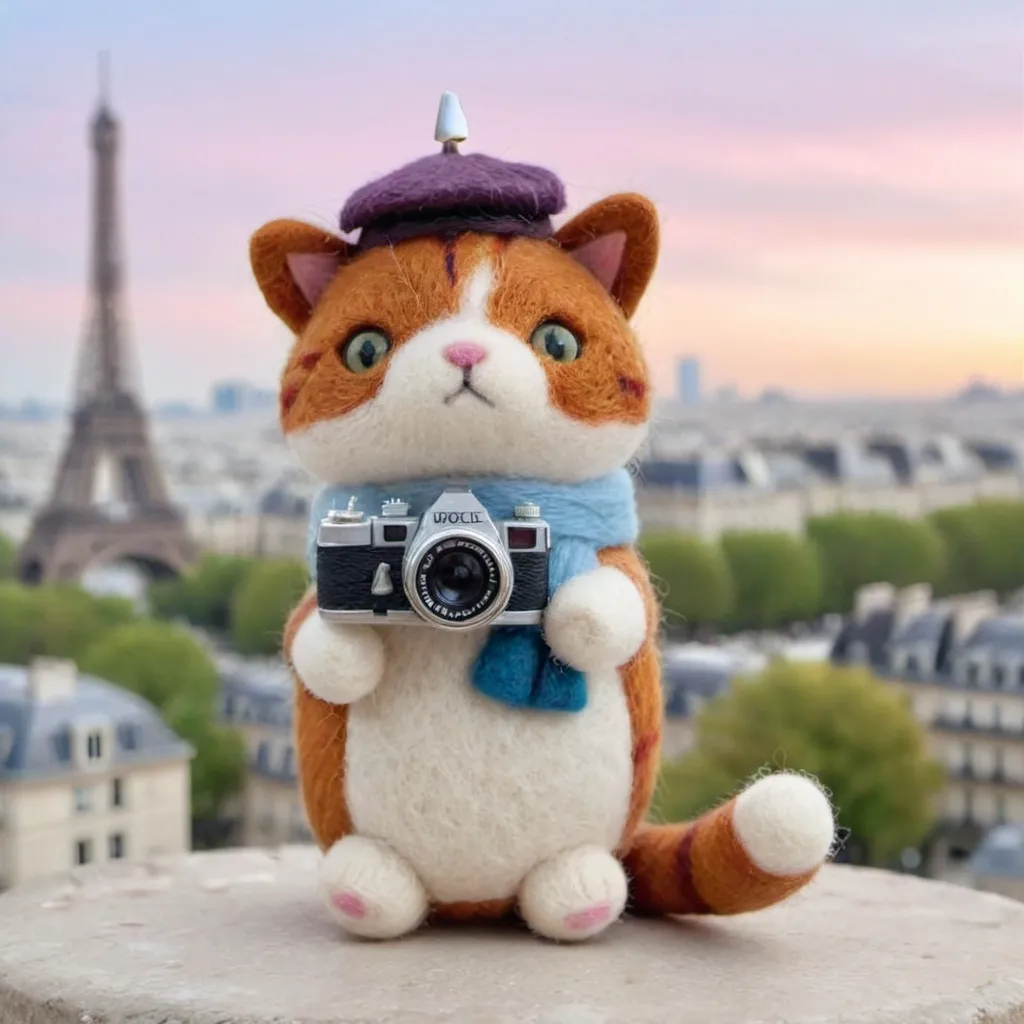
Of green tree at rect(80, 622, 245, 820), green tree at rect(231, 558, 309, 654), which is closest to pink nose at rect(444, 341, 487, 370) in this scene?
green tree at rect(80, 622, 245, 820)

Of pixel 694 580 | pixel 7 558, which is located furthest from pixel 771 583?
pixel 7 558

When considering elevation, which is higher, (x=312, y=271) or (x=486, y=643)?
(x=312, y=271)

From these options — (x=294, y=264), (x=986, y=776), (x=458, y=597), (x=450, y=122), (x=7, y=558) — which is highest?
(x=7, y=558)

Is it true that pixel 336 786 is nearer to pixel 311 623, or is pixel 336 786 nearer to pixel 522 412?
pixel 311 623

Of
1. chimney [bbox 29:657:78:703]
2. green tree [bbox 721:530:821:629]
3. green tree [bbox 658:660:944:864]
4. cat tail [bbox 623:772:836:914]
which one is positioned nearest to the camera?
cat tail [bbox 623:772:836:914]

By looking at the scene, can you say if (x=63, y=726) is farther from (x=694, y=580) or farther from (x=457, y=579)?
(x=694, y=580)

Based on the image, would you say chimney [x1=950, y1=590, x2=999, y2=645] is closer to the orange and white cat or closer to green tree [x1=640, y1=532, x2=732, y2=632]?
green tree [x1=640, y1=532, x2=732, y2=632]

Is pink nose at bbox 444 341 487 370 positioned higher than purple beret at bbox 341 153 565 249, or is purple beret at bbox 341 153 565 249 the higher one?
purple beret at bbox 341 153 565 249
